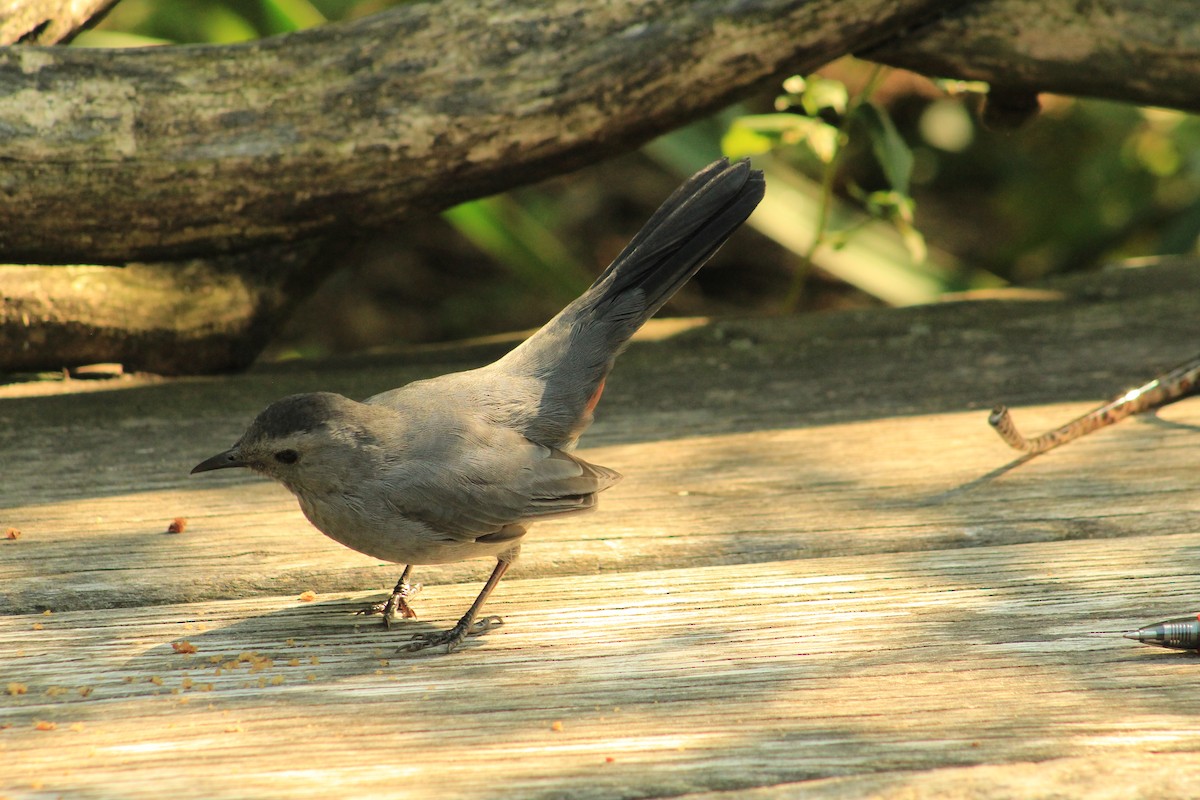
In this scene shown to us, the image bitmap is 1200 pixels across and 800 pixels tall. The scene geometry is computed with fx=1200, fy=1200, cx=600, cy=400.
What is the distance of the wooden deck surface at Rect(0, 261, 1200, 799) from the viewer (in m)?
1.65

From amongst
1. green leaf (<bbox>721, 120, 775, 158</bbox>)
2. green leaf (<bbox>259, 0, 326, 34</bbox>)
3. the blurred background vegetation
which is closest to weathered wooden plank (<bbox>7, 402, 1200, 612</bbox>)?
the blurred background vegetation

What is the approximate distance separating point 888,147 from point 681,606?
1874 millimetres

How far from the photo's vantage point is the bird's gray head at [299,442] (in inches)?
90.2

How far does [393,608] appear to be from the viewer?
90.1 inches

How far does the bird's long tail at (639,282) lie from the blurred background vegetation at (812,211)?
3.28ft

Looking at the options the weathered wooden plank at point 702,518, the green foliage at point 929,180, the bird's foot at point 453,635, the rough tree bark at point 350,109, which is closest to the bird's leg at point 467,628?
the bird's foot at point 453,635

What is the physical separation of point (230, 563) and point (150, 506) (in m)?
0.36

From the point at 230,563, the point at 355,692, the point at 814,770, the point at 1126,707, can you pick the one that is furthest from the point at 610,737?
the point at 230,563

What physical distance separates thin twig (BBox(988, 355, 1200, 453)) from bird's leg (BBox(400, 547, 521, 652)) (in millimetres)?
1135

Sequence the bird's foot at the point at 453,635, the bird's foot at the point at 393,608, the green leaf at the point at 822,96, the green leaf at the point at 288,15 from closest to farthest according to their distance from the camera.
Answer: the bird's foot at the point at 453,635 < the bird's foot at the point at 393,608 < the green leaf at the point at 822,96 < the green leaf at the point at 288,15

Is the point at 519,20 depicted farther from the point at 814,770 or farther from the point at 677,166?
the point at 677,166

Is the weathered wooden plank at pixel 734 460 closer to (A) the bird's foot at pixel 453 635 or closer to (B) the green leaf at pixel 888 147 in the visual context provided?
(A) the bird's foot at pixel 453 635

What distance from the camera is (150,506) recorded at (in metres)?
2.61

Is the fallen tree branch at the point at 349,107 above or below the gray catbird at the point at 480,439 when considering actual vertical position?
above
